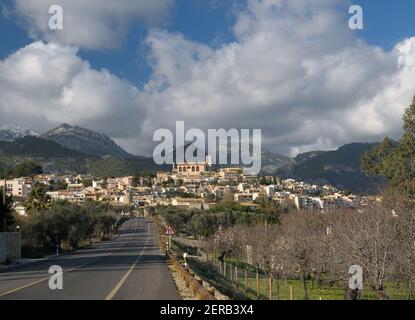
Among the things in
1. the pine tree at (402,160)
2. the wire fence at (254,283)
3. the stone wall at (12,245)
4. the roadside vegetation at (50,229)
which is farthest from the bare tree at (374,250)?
the roadside vegetation at (50,229)

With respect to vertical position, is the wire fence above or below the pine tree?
below

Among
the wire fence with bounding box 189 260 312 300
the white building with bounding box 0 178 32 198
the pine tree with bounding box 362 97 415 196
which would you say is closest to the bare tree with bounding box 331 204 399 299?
the wire fence with bounding box 189 260 312 300

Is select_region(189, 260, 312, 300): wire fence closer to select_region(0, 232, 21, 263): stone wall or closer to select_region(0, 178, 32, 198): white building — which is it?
select_region(0, 232, 21, 263): stone wall

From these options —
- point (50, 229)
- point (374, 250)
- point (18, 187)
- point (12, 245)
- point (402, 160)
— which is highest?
point (402, 160)

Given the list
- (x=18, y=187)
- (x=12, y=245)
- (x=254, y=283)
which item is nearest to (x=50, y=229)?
(x=12, y=245)

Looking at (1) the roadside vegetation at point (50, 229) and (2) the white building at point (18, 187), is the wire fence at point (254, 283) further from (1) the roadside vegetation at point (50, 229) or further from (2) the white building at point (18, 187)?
(2) the white building at point (18, 187)

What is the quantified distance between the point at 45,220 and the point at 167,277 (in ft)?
139

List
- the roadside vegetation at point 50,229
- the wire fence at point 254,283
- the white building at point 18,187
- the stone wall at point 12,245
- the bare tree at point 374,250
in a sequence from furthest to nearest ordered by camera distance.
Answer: the white building at point 18,187
the roadside vegetation at point 50,229
the stone wall at point 12,245
the wire fence at point 254,283
the bare tree at point 374,250

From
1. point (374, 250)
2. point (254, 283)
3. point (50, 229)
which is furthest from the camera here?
point (50, 229)

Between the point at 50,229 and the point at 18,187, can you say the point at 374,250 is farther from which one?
the point at 18,187

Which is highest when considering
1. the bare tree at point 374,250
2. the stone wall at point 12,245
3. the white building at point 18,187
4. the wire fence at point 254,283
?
the white building at point 18,187

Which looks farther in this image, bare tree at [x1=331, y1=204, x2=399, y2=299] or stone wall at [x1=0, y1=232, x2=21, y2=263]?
stone wall at [x1=0, y1=232, x2=21, y2=263]

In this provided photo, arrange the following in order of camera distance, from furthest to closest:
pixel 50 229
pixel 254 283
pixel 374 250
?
pixel 50 229 → pixel 254 283 → pixel 374 250
